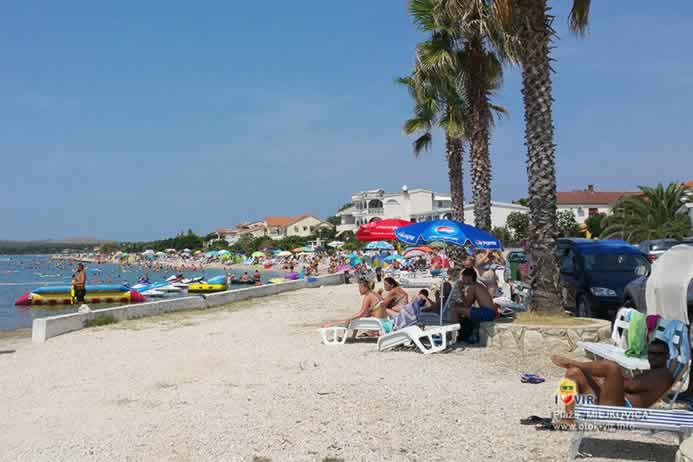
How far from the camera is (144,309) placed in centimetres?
1484

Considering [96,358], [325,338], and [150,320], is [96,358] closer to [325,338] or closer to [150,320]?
[325,338]

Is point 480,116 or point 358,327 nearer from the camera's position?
point 358,327

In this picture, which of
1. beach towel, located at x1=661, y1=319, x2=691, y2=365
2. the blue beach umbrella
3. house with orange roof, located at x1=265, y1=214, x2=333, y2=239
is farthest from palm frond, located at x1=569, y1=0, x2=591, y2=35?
house with orange roof, located at x1=265, y1=214, x2=333, y2=239

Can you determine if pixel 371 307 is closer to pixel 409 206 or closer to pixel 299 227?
pixel 409 206

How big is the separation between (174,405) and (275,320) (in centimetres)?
728

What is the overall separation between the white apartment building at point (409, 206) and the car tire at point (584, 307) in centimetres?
5567

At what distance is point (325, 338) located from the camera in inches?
390

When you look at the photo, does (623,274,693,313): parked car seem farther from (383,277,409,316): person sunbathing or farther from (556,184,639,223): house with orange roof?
(556,184,639,223): house with orange roof

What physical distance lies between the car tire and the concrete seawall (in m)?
9.40

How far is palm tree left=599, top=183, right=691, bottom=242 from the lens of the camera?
3509cm

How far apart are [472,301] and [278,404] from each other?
423 cm

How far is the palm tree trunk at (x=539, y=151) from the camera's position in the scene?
965 cm

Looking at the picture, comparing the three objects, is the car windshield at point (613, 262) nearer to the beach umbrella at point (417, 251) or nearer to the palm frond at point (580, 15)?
the palm frond at point (580, 15)

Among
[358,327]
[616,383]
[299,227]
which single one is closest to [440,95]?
[358,327]
